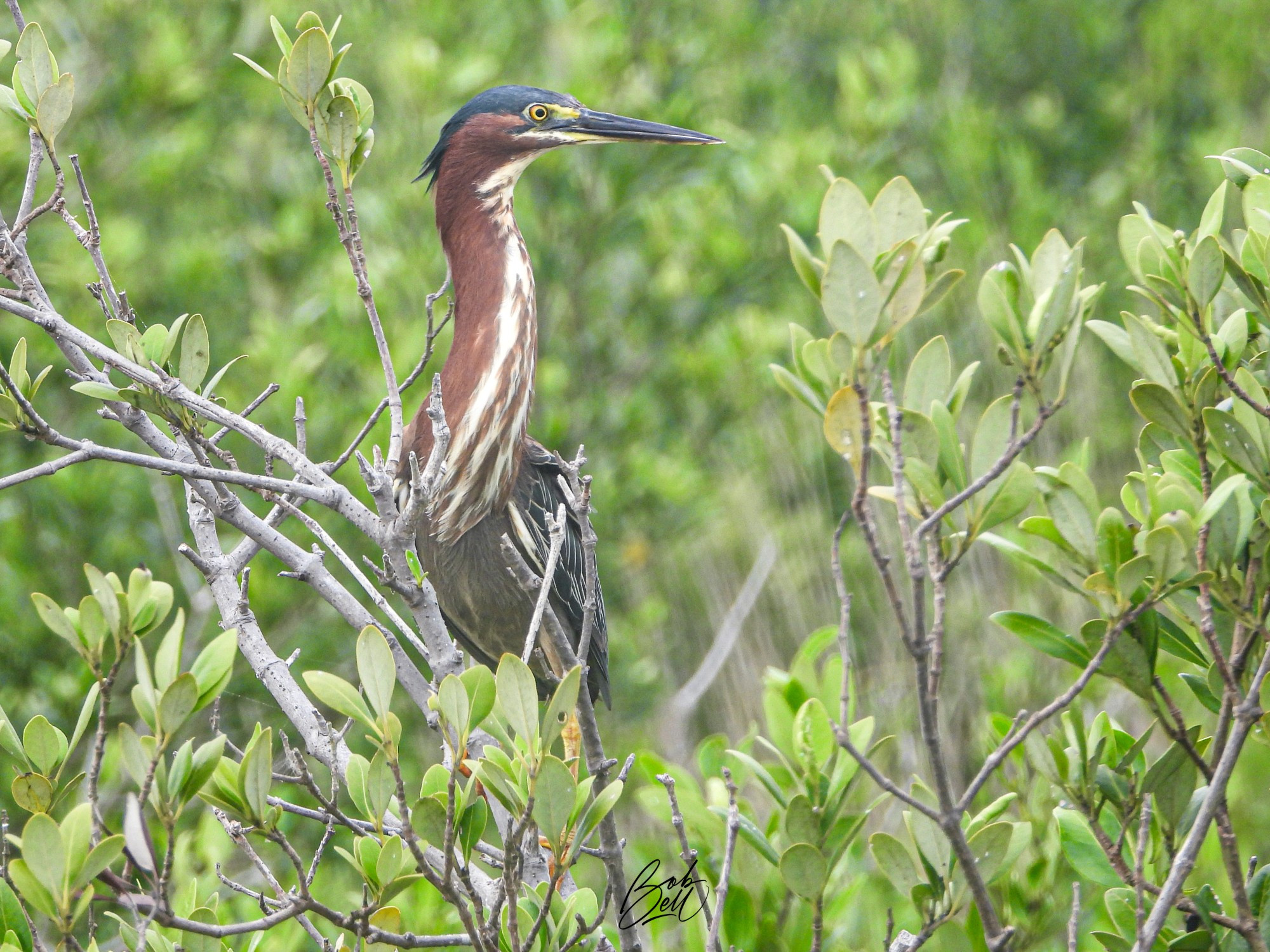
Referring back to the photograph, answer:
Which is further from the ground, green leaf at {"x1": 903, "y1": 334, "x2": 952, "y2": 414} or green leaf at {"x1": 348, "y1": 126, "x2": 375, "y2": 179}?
green leaf at {"x1": 348, "y1": 126, "x2": 375, "y2": 179}

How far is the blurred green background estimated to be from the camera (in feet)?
15.6

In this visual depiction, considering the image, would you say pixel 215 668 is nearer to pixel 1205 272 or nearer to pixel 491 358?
pixel 1205 272

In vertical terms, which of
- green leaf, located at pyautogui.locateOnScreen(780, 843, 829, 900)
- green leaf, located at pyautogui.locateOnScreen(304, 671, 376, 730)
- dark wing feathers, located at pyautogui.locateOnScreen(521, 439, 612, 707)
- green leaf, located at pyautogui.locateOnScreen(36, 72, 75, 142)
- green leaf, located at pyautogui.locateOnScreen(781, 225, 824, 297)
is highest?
green leaf, located at pyautogui.locateOnScreen(36, 72, 75, 142)

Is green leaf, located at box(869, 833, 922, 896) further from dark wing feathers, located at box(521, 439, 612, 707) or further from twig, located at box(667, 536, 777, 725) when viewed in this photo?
twig, located at box(667, 536, 777, 725)

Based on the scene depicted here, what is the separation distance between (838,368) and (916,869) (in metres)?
0.66

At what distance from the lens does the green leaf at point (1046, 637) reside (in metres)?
1.53

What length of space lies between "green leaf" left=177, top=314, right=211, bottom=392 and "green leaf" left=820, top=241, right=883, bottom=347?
3.41ft

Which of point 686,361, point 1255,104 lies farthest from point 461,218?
point 1255,104

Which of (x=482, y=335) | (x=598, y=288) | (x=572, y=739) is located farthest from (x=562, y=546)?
(x=598, y=288)

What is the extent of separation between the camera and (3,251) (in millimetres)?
1921

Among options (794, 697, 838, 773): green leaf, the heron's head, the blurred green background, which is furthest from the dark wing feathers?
(794, 697, 838, 773): green leaf

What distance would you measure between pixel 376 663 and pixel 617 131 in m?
2.35

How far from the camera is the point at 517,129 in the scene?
3598mm

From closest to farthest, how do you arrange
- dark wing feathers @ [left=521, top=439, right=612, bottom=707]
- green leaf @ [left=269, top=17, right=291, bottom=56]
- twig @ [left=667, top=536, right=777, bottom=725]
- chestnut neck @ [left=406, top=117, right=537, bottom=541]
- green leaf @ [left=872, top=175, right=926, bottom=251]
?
green leaf @ [left=872, top=175, right=926, bottom=251] → green leaf @ [left=269, top=17, right=291, bottom=56] → chestnut neck @ [left=406, top=117, right=537, bottom=541] → dark wing feathers @ [left=521, top=439, right=612, bottom=707] → twig @ [left=667, top=536, right=777, bottom=725]
